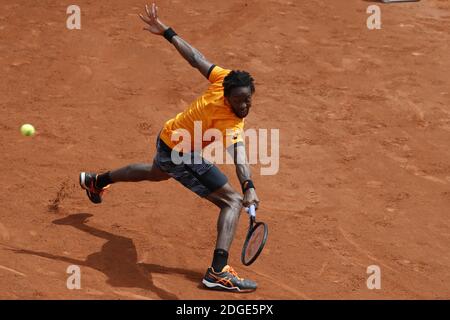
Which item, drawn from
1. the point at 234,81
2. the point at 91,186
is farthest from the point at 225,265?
the point at 91,186

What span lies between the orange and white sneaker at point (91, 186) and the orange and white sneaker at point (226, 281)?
6.01 feet

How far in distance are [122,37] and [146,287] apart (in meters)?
6.31

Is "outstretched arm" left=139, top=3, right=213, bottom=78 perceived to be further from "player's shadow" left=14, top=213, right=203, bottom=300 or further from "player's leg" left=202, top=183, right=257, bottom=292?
"player's shadow" left=14, top=213, right=203, bottom=300

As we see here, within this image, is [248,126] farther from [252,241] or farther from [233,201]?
[252,241]

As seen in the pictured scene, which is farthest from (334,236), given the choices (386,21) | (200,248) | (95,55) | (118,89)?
(386,21)

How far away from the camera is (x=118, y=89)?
39.6ft

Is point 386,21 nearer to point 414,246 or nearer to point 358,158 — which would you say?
point 358,158

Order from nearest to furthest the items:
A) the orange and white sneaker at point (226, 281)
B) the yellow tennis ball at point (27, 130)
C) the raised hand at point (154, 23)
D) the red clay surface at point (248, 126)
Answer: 1. the orange and white sneaker at point (226, 281)
2. the red clay surface at point (248, 126)
3. the raised hand at point (154, 23)
4. the yellow tennis ball at point (27, 130)

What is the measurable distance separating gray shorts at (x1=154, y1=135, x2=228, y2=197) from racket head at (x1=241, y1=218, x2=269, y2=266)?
585 mm

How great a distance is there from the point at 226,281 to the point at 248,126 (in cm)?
384

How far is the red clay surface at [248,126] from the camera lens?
835cm

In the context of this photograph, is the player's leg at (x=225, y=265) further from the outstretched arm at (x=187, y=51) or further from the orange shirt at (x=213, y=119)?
the outstretched arm at (x=187, y=51)

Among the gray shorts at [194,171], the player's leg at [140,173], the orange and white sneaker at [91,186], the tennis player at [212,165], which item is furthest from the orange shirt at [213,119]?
the orange and white sneaker at [91,186]

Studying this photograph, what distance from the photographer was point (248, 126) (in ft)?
37.4
